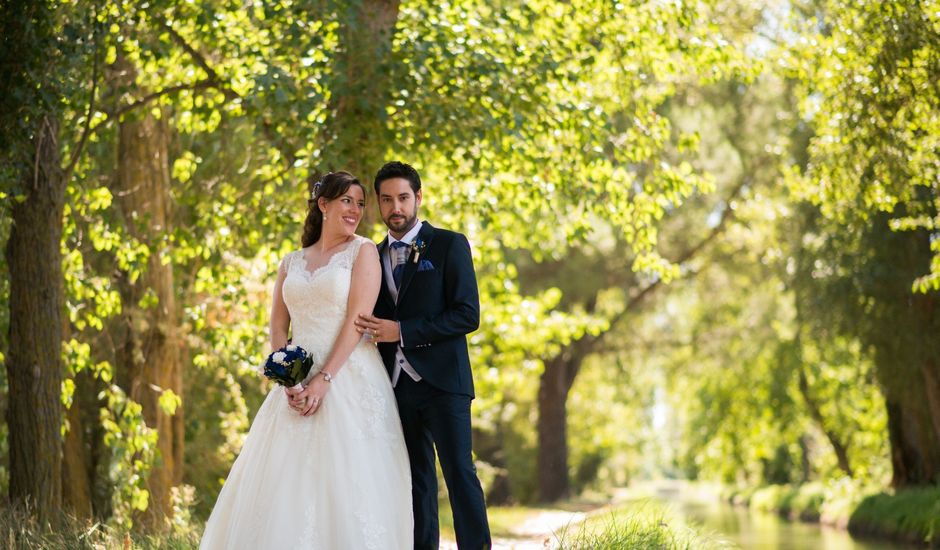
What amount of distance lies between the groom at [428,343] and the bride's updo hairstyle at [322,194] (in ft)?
0.62

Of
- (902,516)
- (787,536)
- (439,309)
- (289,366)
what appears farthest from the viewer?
(787,536)

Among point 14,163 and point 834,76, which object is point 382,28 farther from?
point 834,76

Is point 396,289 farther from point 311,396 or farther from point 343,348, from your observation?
point 311,396

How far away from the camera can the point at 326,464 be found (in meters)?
5.88

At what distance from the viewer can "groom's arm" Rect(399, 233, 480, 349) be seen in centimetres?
586

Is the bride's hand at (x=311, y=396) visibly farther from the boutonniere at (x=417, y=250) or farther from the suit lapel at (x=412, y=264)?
the boutonniere at (x=417, y=250)

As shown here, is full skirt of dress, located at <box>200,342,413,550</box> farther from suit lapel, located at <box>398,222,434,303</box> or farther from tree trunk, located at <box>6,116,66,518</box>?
tree trunk, located at <box>6,116,66,518</box>

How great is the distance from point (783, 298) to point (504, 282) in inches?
501

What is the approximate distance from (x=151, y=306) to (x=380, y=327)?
6.72 m

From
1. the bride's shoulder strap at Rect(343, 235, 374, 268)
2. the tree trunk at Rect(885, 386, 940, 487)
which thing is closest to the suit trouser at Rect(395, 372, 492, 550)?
the bride's shoulder strap at Rect(343, 235, 374, 268)

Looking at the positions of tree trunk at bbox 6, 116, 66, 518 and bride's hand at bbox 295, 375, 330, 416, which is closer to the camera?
bride's hand at bbox 295, 375, 330, 416

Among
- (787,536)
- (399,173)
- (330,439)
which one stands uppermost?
(399,173)

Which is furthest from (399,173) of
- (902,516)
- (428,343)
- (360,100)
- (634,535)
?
(902,516)

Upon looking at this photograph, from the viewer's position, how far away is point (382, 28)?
31.9 ft
